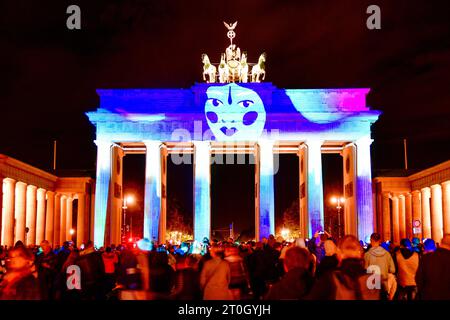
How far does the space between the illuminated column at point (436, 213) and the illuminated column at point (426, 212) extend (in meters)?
3.55

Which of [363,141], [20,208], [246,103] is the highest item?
[246,103]

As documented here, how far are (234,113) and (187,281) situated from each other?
182 ft

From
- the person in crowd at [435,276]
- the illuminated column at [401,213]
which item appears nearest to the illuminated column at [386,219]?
the illuminated column at [401,213]

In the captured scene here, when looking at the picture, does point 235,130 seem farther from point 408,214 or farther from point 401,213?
point 401,213

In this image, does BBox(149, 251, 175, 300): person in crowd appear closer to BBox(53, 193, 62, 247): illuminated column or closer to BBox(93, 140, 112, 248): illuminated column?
BBox(93, 140, 112, 248): illuminated column

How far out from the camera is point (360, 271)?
447 inches

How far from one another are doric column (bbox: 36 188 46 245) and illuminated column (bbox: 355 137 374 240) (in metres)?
35.5

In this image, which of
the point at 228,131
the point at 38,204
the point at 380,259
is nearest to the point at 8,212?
the point at 38,204

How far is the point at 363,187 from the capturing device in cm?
6644

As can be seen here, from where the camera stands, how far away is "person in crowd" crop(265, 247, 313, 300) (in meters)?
10.2

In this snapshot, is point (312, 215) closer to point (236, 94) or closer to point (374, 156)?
point (236, 94)

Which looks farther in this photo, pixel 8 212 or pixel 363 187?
pixel 363 187

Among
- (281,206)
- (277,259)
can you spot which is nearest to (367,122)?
(277,259)
